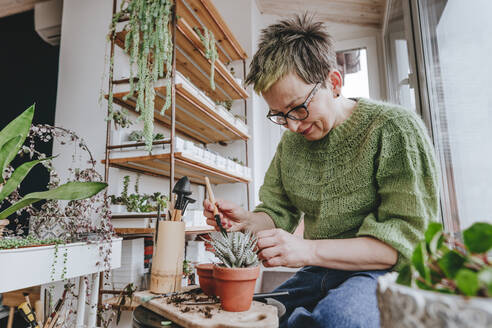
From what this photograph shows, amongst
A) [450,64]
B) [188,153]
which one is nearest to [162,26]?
[188,153]

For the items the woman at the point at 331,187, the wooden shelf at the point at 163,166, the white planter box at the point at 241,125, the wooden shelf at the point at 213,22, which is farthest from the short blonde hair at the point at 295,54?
the white planter box at the point at 241,125

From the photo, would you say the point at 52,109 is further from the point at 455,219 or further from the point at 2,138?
the point at 455,219

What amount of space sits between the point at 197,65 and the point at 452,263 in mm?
2669

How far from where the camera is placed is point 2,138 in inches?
45.2

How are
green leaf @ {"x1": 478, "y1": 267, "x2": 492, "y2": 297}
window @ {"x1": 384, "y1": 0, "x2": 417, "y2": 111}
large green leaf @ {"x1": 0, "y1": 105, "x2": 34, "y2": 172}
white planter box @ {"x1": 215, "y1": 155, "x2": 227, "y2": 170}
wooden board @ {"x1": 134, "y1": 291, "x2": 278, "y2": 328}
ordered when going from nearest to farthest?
green leaf @ {"x1": 478, "y1": 267, "x2": 492, "y2": 297}, wooden board @ {"x1": 134, "y1": 291, "x2": 278, "y2": 328}, large green leaf @ {"x1": 0, "y1": 105, "x2": 34, "y2": 172}, window @ {"x1": 384, "y1": 0, "x2": 417, "y2": 111}, white planter box @ {"x1": 215, "y1": 155, "x2": 227, "y2": 170}

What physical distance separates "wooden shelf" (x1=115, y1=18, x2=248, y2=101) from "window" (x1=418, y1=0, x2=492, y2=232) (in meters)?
1.44

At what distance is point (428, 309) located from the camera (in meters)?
0.26

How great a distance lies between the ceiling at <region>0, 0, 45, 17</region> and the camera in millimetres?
3130

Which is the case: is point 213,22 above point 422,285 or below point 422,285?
above

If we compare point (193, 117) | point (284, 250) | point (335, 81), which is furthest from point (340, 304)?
point (193, 117)

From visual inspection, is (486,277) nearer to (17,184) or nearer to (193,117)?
(17,184)

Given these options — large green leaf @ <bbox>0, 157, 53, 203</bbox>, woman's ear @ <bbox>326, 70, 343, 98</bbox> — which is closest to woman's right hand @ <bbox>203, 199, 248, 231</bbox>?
woman's ear @ <bbox>326, 70, 343, 98</bbox>

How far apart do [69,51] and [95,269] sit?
2.20m

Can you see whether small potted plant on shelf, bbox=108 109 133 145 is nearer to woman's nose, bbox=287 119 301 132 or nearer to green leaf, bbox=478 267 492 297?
woman's nose, bbox=287 119 301 132
